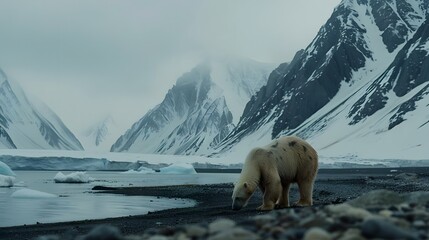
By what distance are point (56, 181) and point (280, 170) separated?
53.6m

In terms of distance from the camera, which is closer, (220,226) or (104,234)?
(104,234)

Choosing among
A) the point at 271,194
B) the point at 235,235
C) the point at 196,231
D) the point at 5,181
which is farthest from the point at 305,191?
the point at 5,181

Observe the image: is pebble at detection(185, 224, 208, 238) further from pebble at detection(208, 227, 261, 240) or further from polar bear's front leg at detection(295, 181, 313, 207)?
polar bear's front leg at detection(295, 181, 313, 207)

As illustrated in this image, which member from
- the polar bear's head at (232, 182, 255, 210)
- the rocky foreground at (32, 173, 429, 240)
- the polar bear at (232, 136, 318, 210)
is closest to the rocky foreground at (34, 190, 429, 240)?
the rocky foreground at (32, 173, 429, 240)

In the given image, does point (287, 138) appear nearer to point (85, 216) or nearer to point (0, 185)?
point (85, 216)

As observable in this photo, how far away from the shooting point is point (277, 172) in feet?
61.8

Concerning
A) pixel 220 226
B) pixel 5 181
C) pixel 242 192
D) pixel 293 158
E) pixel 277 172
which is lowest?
pixel 5 181

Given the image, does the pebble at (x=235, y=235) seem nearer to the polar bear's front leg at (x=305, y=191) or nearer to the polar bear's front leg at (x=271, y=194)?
the polar bear's front leg at (x=271, y=194)

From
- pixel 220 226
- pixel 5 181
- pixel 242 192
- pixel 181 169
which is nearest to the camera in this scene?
pixel 220 226

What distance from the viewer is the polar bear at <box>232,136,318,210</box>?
18656 mm

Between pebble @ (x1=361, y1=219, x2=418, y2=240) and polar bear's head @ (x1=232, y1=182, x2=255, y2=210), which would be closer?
pebble @ (x1=361, y1=219, x2=418, y2=240)

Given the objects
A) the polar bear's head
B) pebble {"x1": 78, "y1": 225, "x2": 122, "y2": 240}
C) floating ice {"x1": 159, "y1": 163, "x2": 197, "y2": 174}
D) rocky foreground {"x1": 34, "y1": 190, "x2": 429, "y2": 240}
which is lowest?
floating ice {"x1": 159, "y1": 163, "x2": 197, "y2": 174}

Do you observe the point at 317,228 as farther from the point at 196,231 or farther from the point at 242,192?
the point at 242,192

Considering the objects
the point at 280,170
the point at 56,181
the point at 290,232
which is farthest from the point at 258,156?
the point at 56,181
